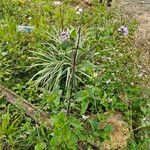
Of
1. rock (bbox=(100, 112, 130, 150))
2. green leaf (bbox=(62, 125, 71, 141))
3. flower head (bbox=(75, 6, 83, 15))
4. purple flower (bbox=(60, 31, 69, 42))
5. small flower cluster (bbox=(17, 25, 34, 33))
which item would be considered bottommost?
rock (bbox=(100, 112, 130, 150))

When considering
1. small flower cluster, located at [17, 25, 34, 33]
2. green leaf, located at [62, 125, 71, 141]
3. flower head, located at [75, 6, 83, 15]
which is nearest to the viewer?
green leaf, located at [62, 125, 71, 141]

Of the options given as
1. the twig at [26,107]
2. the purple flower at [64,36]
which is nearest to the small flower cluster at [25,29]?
the purple flower at [64,36]

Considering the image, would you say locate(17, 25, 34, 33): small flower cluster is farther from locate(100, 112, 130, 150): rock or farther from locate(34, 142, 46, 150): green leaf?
locate(34, 142, 46, 150): green leaf

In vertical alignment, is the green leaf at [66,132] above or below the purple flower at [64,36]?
above

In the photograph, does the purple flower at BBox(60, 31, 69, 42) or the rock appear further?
the purple flower at BBox(60, 31, 69, 42)

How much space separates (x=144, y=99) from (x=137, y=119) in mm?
221

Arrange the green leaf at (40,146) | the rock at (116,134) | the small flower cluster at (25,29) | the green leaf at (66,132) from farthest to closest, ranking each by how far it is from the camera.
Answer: the small flower cluster at (25,29)
the rock at (116,134)
the green leaf at (40,146)
the green leaf at (66,132)

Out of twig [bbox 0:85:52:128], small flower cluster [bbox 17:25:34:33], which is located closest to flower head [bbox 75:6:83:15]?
small flower cluster [bbox 17:25:34:33]

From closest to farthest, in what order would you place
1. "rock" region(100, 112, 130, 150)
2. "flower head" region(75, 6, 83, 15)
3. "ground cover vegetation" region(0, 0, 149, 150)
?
"ground cover vegetation" region(0, 0, 149, 150), "rock" region(100, 112, 130, 150), "flower head" region(75, 6, 83, 15)

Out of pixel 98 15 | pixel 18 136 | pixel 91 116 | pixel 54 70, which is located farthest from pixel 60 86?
pixel 98 15

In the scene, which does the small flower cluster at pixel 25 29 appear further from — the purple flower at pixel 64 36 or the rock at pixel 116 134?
the rock at pixel 116 134

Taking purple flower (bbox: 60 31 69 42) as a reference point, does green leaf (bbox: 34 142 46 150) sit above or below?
below

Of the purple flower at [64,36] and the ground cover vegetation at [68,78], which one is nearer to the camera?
the ground cover vegetation at [68,78]

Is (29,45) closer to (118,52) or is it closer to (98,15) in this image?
(118,52)
